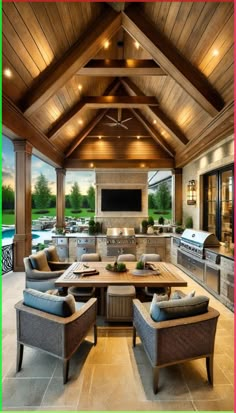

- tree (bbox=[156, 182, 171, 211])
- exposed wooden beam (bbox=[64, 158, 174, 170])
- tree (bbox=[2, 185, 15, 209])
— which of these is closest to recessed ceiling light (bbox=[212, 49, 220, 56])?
exposed wooden beam (bbox=[64, 158, 174, 170])

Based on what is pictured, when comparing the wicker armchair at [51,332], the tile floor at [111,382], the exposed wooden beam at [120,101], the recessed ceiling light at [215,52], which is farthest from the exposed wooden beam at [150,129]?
the wicker armchair at [51,332]

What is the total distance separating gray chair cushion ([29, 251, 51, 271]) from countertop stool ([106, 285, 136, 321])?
160 cm

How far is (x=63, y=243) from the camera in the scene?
7504mm

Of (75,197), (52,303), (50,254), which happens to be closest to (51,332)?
(52,303)

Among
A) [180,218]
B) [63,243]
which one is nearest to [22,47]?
[63,243]

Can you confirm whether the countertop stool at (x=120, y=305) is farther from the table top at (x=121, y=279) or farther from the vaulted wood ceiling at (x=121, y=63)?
the vaulted wood ceiling at (x=121, y=63)

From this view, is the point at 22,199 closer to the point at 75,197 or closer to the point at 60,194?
the point at 60,194

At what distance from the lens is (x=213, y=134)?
16.3ft

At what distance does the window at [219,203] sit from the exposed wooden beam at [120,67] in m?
2.93

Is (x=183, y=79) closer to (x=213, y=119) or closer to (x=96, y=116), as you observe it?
(x=213, y=119)

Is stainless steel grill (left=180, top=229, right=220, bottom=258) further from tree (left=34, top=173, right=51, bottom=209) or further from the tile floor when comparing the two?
tree (left=34, top=173, right=51, bottom=209)

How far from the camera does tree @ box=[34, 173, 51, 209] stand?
43.8 feet

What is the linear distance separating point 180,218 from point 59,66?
20.9ft

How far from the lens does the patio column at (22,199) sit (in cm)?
532
